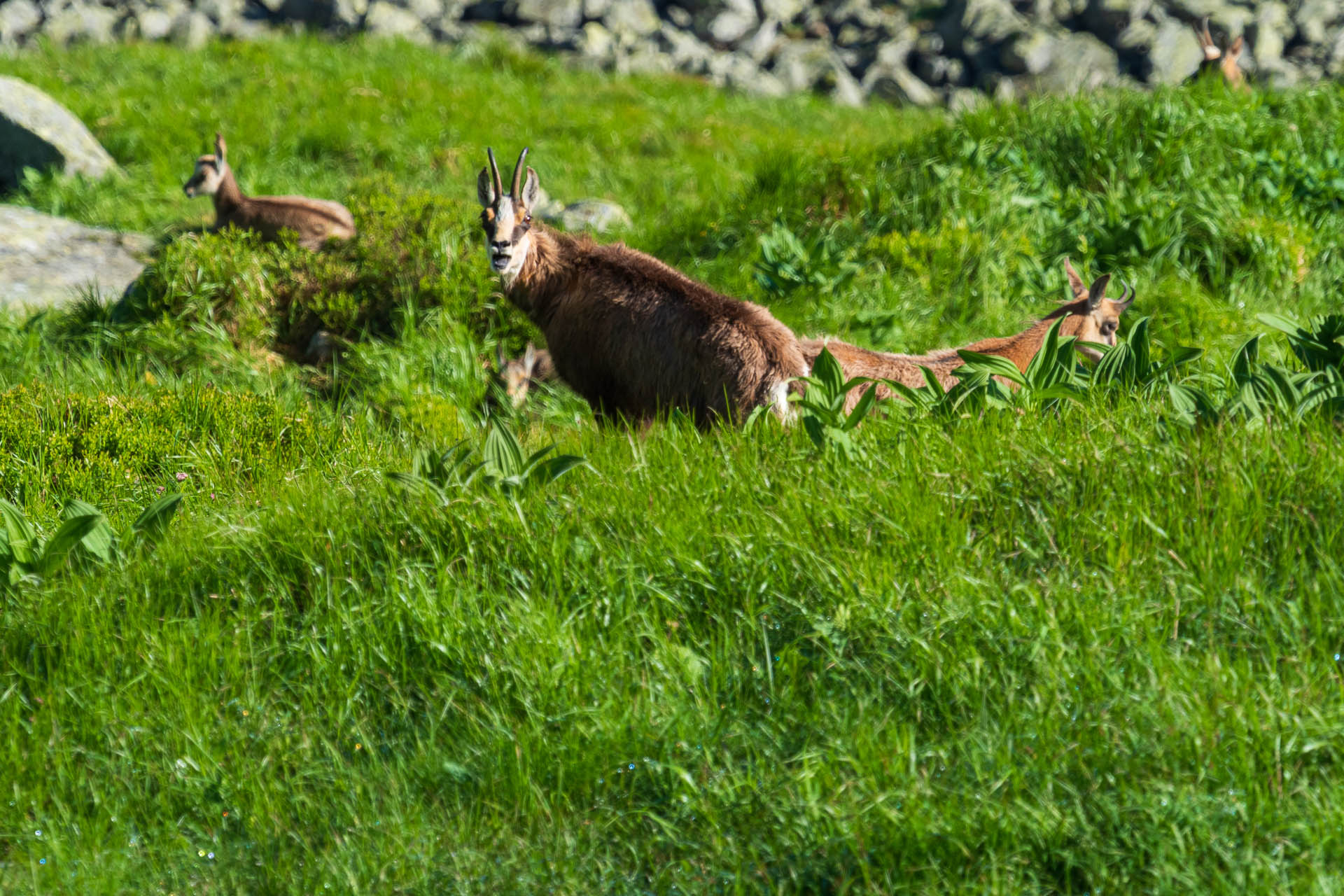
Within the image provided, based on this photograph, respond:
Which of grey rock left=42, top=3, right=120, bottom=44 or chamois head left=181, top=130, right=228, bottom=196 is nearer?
chamois head left=181, top=130, right=228, bottom=196

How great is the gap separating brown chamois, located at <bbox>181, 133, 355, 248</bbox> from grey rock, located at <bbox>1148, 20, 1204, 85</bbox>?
18.2 m

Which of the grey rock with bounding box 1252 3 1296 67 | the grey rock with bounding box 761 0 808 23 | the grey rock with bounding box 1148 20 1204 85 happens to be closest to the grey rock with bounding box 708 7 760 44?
the grey rock with bounding box 761 0 808 23

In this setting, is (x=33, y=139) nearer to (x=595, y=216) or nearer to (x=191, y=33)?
(x=595, y=216)

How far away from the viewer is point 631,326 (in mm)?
5914

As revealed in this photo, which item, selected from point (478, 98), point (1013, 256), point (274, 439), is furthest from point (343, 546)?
point (478, 98)

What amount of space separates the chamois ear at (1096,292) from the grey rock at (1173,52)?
60.6 ft

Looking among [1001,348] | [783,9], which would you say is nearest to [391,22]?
[783,9]

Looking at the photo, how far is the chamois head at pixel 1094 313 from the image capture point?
243 inches

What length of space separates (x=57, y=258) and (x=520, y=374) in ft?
14.4

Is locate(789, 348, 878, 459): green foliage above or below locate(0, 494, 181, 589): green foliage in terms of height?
above

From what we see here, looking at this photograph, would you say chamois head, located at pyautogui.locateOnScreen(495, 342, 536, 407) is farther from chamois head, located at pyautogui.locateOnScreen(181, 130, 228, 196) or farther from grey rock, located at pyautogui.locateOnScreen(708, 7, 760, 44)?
grey rock, located at pyautogui.locateOnScreen(708, 7, 760, 44)

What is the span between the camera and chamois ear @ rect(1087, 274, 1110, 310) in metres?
6.13

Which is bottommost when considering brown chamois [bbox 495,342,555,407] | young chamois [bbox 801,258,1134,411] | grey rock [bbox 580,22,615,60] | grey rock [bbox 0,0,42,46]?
grey rock [bbox 0,0,42,46]

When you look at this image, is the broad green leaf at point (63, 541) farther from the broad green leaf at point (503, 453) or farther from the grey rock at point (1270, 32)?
the grey rock at point (1270, 32)
